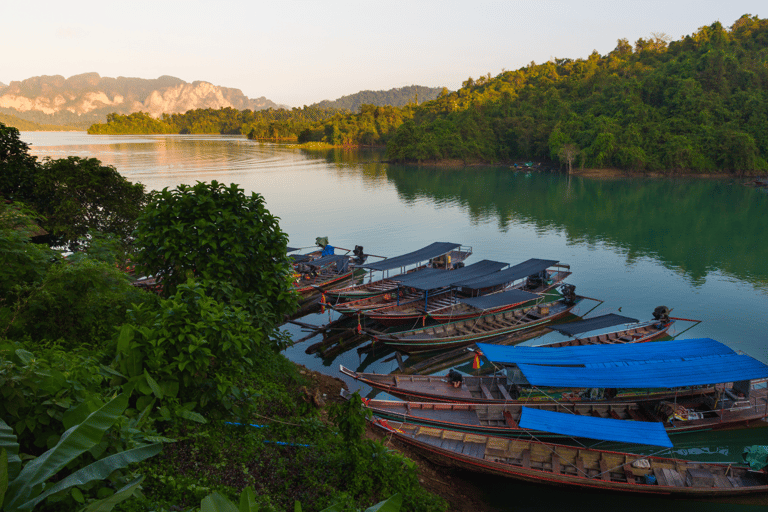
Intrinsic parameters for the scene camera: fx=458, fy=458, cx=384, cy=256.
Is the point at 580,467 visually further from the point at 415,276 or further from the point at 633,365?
Answer: the point at 415,276

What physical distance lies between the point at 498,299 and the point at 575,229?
23533 millimetres

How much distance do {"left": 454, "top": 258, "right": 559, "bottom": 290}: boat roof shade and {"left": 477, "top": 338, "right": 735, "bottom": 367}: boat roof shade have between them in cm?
659

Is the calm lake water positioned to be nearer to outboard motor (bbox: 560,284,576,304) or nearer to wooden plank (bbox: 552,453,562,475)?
wooden plank (bbox: 552,453,562,475)

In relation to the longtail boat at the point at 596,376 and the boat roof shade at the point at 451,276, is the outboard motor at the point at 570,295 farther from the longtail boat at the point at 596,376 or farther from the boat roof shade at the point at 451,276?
the longtail boat at the point at 596,376

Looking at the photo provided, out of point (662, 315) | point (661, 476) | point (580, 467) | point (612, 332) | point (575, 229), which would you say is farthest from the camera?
point (575, 229)

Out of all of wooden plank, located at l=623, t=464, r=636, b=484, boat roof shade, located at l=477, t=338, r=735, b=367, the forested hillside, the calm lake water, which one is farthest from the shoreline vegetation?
wooden plank, located at l=623, t=464, r=636, b=484

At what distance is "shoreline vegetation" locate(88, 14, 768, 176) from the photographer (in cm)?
6356

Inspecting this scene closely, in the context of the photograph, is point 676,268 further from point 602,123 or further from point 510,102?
point 510,102

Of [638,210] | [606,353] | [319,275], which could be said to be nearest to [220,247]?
[606,353]

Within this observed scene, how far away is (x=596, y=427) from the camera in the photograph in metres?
9.98

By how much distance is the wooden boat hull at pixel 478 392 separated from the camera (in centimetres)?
1201

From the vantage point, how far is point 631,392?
512 inches

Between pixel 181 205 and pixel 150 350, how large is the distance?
3512 mm

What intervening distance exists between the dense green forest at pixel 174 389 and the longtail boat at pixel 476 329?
7694 mm
